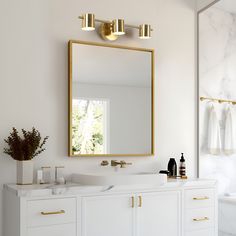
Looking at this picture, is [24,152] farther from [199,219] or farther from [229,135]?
[229,135]

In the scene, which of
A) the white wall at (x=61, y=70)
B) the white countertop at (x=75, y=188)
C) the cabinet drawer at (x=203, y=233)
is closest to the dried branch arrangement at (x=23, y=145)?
the white wall at (x=61, y=70)

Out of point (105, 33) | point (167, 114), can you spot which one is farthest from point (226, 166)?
point (105, 33)

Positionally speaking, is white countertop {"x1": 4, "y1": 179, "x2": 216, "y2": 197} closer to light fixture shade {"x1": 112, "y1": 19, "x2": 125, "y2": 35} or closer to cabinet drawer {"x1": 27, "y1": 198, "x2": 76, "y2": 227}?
cabinet drawer {"x1": 27, "y1": 198, "x2": 76, "y2": 227}

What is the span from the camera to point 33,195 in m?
2.65

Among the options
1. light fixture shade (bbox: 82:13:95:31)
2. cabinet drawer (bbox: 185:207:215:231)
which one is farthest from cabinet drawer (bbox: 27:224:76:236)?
light fixture shade (bbox: 82:13:95:31)

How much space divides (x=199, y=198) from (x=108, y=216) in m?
0.80

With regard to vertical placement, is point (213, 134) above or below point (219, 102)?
below

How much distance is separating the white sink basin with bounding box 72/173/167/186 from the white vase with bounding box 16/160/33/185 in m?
0.35

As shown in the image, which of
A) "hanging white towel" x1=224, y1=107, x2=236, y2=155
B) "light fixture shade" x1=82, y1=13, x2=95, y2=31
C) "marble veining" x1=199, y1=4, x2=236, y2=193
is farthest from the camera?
"hanging white towel" x1=224, y1=107, x2=236, y2=155

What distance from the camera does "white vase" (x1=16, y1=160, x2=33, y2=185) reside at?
293 centimetres

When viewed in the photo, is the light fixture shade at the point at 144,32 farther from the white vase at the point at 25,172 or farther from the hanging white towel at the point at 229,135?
the white vase at the point at 25,172

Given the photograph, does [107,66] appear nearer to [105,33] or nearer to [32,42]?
[105,33]

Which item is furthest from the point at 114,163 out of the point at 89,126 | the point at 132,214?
the point at 132,214

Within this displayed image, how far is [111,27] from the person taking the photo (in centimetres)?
340
